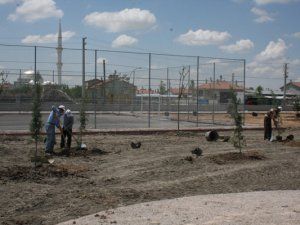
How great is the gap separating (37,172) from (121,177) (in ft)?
5.86

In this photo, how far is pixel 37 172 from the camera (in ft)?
38.3

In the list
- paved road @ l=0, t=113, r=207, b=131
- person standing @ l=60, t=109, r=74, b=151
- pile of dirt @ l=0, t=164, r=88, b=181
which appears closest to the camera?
pile of dirt @ l=0, t=164, r=88, b=181

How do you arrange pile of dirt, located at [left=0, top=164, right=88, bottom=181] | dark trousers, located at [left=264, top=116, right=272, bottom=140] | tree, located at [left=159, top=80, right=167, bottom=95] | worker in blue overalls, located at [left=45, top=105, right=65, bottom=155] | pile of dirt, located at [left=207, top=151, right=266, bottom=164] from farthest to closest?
tree, located at [left=159, top=80, right=167, bottom=95] → dark trousers, located at [left=264, top=116, right=272, bottom=140] → worker in blue overalls, located at [left=45, top=105, right=65, bottom=155] → pile of dirt, located at [left=207, top=151, right=266, bottom=164] → pile of dirt, located at [left=0, top=164, right=88, bottom=181]

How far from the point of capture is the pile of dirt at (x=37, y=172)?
36.3ft

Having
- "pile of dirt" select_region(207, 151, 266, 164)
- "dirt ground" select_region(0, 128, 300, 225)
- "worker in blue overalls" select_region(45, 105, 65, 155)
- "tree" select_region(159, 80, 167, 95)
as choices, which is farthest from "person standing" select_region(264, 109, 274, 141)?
"tree" select_region(159, 80, 167, 95)

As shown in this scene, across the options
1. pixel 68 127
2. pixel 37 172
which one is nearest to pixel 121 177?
pixel 37 172

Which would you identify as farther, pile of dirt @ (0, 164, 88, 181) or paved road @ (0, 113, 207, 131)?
paved road @ (0, 113, 207, 131)

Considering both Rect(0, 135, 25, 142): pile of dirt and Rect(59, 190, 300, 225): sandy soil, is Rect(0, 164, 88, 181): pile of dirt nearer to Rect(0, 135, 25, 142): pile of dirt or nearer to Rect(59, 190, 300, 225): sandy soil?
Rect(59, 190, 300, 225): sandy soil

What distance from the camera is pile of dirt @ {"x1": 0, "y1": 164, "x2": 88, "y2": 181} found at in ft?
36.3

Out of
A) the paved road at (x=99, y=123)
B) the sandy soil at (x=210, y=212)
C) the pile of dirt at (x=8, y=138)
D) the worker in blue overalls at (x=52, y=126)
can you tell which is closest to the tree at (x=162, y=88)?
the paved road at (x=99, y=123)

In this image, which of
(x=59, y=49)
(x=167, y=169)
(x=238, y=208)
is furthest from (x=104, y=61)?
(x=238, y=208)

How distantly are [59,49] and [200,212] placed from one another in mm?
16706

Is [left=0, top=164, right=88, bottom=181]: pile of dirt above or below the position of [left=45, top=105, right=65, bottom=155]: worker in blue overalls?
below

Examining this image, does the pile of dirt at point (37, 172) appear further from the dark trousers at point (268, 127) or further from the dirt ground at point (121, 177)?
the dark trousers at point (268, 127)
